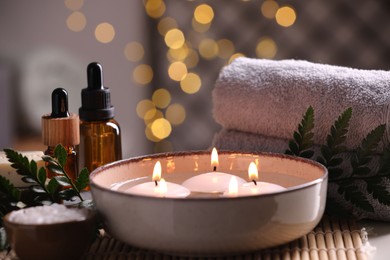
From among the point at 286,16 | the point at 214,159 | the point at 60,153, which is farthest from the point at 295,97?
the point at 286,16

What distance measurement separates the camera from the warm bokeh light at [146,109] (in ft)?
5.70

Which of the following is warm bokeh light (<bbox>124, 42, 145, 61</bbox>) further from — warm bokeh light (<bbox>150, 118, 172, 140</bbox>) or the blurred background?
warm bokeh light (<bbox>150, 118, 172, 140</bbox>)

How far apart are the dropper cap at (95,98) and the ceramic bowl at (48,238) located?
202mm

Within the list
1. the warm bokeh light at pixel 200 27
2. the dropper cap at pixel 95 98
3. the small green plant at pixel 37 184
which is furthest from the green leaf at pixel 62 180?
the warm bokeh light at pixel 200 27

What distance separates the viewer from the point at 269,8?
165 centimetres

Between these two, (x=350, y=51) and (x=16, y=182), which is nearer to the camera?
(x=16, y=182)

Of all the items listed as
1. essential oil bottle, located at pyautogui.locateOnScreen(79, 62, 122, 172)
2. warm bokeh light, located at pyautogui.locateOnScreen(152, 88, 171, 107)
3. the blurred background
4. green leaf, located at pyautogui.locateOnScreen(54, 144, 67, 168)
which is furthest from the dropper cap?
warm bokeh light, located at pyautogui.locateOnScreen(152, 88, 171, 107)

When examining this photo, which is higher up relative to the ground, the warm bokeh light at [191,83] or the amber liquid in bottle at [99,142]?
the warm bokeh light at [191,83]

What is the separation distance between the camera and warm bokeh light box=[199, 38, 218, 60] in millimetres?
1690

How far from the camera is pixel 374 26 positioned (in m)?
1.62

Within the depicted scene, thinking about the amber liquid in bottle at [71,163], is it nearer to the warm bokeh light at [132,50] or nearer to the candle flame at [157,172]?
the candle flame at [157,172]

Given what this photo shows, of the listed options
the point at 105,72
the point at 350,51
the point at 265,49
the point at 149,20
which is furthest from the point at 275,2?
the point at 105,72

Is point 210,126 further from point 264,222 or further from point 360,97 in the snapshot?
point 264,222

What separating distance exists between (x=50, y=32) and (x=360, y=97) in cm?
116
